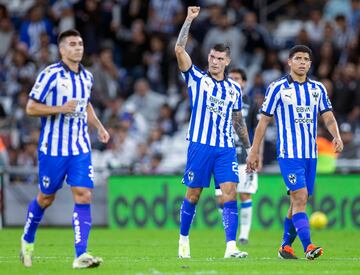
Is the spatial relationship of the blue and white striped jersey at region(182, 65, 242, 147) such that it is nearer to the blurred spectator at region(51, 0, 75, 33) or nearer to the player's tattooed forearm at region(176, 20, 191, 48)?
the player's tattooed forearm at region(176, 20, 191, 48)

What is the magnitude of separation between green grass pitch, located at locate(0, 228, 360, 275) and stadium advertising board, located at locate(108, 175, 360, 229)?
632mm

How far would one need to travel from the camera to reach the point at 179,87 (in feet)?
85.3

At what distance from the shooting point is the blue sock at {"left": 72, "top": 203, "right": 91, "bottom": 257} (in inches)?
453

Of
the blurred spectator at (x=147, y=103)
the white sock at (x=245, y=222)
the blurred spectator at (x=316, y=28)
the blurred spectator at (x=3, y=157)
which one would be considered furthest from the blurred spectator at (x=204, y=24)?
the white sock at (x=245, y=222)

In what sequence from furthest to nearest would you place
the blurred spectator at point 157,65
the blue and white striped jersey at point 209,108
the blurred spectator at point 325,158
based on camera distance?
the blurred spectator at point 157,65
the blurred spectator at point 325,158
the blue and white striped jersey at point 209,108

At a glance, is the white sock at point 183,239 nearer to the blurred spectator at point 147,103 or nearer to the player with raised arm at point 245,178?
the player with raised arm at point 245,178

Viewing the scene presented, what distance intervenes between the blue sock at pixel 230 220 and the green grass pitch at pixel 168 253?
38 centimetres

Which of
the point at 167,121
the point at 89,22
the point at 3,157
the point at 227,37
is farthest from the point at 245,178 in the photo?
the point at 89,22

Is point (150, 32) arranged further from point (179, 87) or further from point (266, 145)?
point (266, 145)

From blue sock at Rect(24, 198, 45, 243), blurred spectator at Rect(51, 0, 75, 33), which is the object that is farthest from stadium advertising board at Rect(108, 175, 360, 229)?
blue sock at Rect(24, 198, 45, 243)

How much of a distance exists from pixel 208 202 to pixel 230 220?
8325mm

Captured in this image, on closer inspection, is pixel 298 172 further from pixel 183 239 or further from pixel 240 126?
pixel 183 239

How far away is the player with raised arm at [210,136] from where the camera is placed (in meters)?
13.4

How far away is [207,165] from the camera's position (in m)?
13.5
